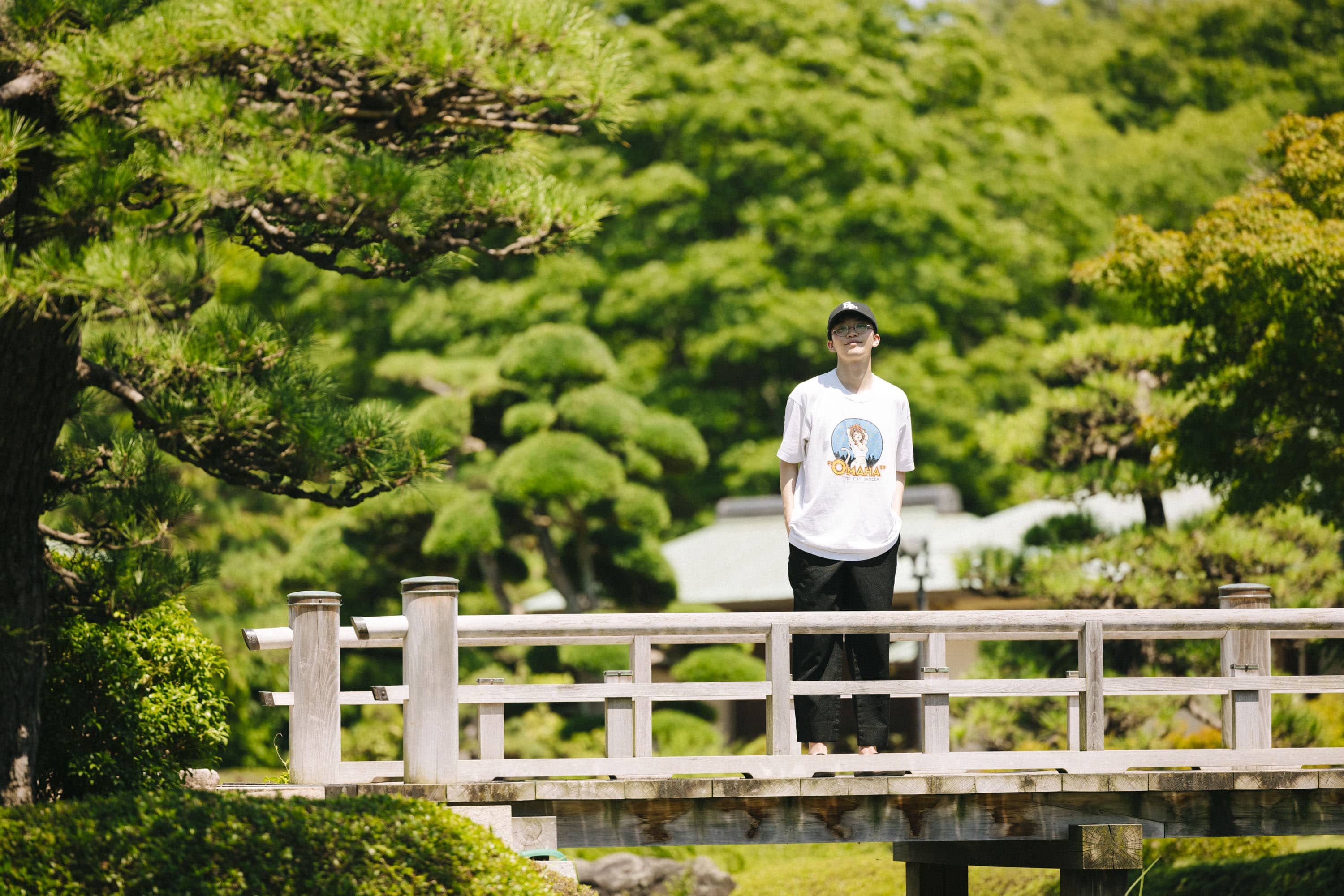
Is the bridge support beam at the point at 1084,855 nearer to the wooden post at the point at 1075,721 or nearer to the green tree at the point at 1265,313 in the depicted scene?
the wooden post at the point at 1075,721

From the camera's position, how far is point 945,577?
1864 centimetres

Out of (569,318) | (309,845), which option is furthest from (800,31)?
(309,845)

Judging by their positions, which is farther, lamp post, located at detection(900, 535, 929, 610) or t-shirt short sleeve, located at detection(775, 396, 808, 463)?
lamp post, located at detection(900, 535, 929, 610)

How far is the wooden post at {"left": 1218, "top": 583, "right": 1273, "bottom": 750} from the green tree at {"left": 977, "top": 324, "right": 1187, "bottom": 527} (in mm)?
6145

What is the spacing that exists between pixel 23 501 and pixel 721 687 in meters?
3.19

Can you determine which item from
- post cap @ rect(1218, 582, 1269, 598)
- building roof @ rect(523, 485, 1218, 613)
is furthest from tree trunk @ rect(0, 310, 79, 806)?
building roof @ rect(523, 485, 1218, 613)

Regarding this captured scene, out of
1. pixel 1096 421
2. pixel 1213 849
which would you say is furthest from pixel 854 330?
pixel 1213 849

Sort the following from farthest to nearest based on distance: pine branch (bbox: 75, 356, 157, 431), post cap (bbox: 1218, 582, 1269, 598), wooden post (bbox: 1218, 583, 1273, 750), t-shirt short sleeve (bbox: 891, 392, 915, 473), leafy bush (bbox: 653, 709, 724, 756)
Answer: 1. leafy bush (bbox: 653, 709, 724, 756)
2. post cap (bbox: 1218, 582, 1269, 598)
3. wooden post (bbox: 1218, 583, 1273, 750)
4. t-shirt short sleeve (bbox: 891, 392, 915, 473)
5. pine branch (bbox: 75, 356, 157, 431)

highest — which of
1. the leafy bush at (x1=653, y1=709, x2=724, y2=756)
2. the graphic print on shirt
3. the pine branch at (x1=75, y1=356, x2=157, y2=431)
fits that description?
the pine branch at (x1=75, y1=356, x2=157, y2=431)

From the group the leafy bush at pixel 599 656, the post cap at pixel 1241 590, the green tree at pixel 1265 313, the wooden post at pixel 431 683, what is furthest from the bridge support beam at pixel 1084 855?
the leafy bush at pixel 599 656

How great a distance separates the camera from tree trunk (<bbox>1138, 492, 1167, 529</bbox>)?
47.0 feet

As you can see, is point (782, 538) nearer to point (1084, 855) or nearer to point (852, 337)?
point (1084, 855)

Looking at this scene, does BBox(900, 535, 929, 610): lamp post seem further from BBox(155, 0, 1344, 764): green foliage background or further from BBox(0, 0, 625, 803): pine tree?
BBox(0, 0, 625, 803): pine tree

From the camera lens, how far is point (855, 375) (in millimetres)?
7195
